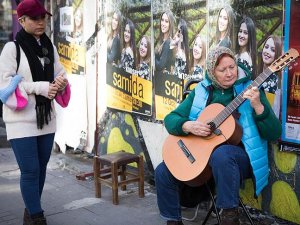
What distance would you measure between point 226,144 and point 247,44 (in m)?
0.95

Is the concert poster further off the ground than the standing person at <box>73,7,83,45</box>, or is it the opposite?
the standing person at <box>73,7,83,45</box>

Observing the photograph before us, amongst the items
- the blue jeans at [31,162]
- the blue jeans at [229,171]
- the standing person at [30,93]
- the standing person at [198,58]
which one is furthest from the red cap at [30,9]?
the blue jeans at [229,171]

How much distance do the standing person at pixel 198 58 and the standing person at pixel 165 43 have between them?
30cm

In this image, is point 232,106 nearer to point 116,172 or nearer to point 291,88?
point 291,88

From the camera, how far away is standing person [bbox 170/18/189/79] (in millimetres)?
4129

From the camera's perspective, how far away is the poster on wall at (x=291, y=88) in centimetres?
320

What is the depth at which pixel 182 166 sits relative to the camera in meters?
3.11

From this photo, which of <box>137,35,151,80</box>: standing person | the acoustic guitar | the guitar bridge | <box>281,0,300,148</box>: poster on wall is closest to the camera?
the acoustic guitar

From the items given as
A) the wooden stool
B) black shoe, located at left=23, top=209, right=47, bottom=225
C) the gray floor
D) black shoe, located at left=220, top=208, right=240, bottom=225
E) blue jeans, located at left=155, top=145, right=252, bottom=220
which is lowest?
the gray floor

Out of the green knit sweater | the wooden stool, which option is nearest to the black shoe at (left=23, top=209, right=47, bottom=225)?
the wooden stool

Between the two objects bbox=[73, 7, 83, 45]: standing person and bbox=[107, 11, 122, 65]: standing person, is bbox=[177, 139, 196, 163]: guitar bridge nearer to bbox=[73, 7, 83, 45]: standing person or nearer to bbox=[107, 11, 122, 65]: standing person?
bbox=[107, 11, 122, 65]: standing person

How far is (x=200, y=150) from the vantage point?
307cm

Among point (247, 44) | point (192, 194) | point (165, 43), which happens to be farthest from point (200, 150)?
point (165, 43)

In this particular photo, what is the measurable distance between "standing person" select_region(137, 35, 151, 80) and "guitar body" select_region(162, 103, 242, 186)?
1498 mm
